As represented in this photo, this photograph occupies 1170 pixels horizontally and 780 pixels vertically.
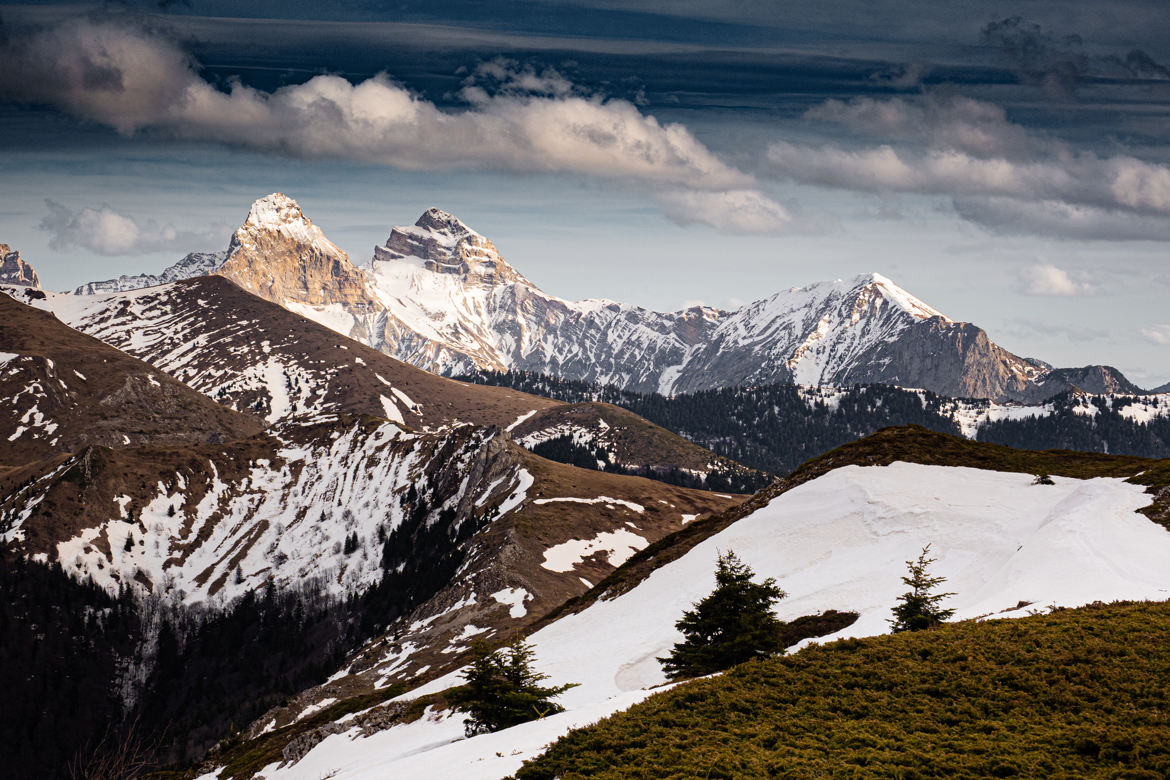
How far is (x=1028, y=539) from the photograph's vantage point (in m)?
57.2

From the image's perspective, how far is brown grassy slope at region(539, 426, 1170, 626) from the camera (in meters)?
79.9

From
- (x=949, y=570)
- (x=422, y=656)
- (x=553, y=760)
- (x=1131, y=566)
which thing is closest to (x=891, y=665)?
(x=553, y=760)

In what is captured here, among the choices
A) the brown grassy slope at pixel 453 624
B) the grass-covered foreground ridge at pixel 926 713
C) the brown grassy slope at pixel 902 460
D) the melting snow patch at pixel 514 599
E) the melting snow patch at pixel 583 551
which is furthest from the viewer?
the melting snow patch at pixel 583 551

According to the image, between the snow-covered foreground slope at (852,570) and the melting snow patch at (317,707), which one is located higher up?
the snow-covered foreground slope at (852,570)

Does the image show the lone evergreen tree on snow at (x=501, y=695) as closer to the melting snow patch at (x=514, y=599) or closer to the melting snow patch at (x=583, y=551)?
the melting snow patch at (x=514, y=599)

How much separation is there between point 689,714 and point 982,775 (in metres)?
10.7

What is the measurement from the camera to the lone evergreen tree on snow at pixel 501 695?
43316 millimetres

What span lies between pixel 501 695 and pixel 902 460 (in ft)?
181

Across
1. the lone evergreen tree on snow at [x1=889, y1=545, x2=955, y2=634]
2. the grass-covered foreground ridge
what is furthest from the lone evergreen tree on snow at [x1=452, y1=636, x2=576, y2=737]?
the lone evergreen tree on snow at [x1=889, y1=545, x2=955, y2=634]

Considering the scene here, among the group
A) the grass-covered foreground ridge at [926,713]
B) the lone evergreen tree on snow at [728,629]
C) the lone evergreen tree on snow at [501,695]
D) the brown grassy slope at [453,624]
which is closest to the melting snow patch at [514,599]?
the brown grassy slope at [453,624]

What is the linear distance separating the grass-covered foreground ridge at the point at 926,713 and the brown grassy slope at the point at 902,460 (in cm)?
4703

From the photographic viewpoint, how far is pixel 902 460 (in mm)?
82625

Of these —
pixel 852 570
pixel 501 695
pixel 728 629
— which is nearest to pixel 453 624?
pixel 852 570

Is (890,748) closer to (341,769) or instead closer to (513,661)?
(513,661)
